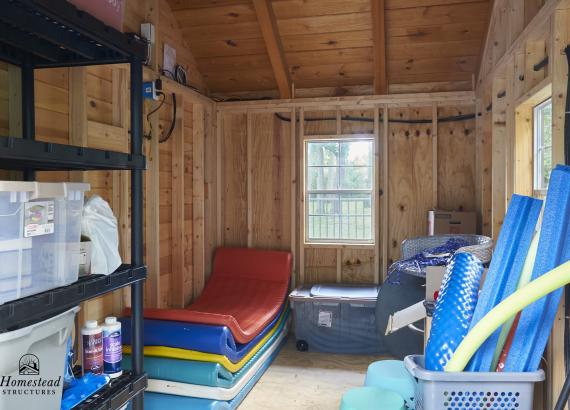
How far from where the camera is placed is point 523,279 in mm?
1250

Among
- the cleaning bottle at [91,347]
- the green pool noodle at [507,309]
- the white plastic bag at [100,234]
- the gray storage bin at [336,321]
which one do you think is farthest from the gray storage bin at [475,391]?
the gray storage bin at [336,321]

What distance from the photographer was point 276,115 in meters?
4.62

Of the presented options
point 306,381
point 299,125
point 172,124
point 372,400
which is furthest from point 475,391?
point 299,125

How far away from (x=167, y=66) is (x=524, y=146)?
273 centimetres

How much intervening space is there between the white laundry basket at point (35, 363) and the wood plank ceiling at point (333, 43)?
2950 millimetres

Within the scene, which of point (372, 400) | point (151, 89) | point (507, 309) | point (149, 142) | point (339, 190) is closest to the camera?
point (507, 309)

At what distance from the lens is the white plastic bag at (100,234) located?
1854 mm

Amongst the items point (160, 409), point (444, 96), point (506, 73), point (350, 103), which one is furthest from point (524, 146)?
point (160, 409)

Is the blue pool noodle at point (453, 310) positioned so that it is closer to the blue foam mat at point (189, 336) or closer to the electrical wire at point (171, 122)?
the blue foam mat at point (189, 336)

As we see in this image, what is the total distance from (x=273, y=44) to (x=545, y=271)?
130 inches

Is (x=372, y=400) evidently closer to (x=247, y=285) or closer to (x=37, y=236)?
(x=37, y=236)

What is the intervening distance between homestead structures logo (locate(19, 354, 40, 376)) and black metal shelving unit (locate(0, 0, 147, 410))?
11cm

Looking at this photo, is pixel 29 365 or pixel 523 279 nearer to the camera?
pixel 523 279

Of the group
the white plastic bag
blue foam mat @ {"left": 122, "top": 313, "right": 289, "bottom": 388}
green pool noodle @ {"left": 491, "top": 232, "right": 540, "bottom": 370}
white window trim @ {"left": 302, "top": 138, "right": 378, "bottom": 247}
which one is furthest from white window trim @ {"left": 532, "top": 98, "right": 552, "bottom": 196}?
the white plastic bag
